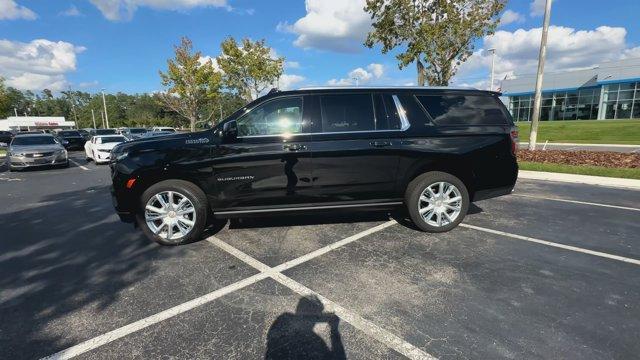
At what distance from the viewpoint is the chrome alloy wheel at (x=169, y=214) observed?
14.7 feet

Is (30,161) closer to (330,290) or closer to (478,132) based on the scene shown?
(330,290)

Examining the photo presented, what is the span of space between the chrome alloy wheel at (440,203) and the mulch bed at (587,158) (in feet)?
28.5

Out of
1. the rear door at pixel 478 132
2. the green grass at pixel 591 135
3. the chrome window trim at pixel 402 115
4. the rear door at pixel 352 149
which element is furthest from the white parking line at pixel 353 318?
the green grass at pixel 591 135

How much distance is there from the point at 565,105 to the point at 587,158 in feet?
129

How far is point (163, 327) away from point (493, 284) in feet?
10.0

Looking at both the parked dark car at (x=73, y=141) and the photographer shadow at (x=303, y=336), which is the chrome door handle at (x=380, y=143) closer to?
the photographer shadow at (x=303, y=336)

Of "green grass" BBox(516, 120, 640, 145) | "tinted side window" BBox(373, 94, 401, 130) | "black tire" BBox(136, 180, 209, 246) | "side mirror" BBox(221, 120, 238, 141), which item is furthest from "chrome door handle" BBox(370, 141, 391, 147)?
"green grass" BBox(516, 120, 640, 145)

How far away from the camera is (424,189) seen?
4.81 metres

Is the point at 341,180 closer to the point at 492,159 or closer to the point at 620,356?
the point at 492,159

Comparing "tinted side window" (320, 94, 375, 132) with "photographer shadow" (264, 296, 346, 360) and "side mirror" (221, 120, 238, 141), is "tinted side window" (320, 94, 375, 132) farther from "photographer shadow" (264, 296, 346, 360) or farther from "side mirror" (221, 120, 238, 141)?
"photographer shadow" (264, 296, 346, 360)

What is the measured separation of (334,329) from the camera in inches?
107

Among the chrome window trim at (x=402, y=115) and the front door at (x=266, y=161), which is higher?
the chrome window trim at (x=402, y=115)

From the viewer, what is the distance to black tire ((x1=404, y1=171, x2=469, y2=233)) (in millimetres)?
4805

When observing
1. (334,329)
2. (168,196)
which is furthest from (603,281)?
(168,196)
